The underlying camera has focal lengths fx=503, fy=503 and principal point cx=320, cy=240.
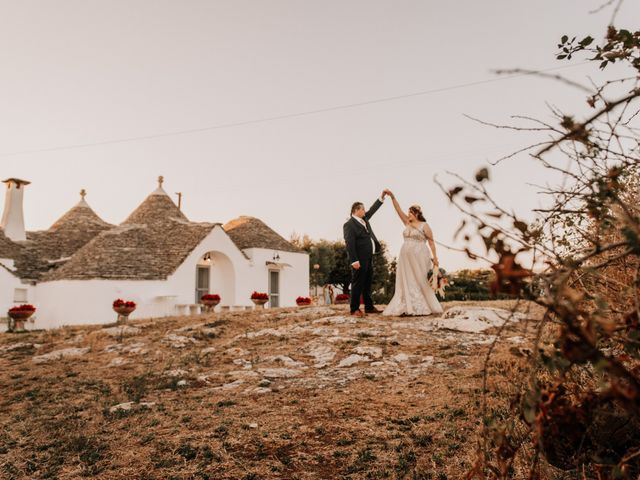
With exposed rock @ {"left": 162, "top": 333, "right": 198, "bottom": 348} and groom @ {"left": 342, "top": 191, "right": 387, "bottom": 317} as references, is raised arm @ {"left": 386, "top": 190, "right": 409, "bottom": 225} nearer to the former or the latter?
groom @ {"left": 342, "top": 191, "right": 387, "bottom": 317}

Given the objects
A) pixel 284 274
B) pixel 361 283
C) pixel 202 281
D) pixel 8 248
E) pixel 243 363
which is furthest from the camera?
pixel 284 274

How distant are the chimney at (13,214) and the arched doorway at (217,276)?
34.6ft

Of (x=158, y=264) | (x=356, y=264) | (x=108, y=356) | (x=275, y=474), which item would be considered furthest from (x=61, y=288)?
(x=275, y=474)

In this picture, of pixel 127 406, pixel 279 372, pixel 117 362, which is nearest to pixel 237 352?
pixel 279 372

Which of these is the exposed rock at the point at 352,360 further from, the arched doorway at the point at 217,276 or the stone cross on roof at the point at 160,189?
the stone cross on roof at the point at 160,189

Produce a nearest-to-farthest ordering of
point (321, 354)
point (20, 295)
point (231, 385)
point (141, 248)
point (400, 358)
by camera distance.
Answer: point (231, 385), point (400, 358), point (321, 354), point (20, 295), point (141, 248)

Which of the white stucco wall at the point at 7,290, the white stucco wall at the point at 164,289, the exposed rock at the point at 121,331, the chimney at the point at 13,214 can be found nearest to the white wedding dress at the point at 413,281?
the exposed rock at the point at 121,331

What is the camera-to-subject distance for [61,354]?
10.5 metres

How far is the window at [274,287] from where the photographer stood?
2992 cm

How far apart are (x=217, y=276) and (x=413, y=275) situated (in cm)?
1765

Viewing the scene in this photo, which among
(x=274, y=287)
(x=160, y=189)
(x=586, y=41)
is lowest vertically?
(x=274, y=287)

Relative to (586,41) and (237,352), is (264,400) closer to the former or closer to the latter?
(237,352)

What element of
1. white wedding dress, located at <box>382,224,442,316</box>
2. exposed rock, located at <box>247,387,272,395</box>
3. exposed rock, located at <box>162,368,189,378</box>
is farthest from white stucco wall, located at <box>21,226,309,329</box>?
exposed rock, located at <box>247,387,272,395</box>

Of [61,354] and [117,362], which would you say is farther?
[61,354]
